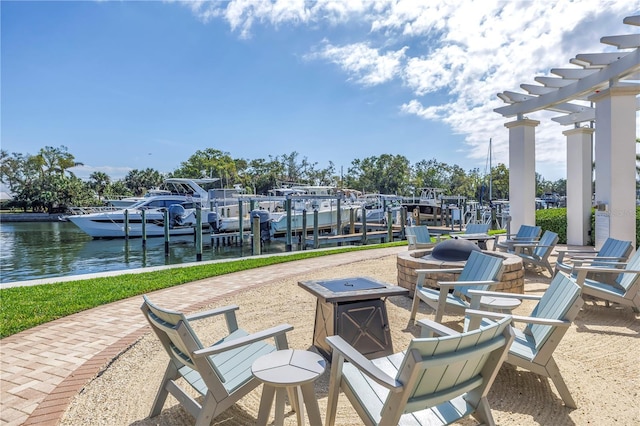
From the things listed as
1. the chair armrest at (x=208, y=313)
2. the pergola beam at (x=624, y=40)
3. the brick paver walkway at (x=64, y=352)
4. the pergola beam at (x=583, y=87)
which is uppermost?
the pergola beam at (x=624, y=40)

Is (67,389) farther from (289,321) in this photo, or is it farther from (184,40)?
(184,40)

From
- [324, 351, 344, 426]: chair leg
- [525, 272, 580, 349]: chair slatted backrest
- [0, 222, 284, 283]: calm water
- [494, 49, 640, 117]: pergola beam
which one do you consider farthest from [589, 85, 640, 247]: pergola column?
[0, 222, 284, 283]: calm water

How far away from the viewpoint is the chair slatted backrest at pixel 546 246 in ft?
21.6

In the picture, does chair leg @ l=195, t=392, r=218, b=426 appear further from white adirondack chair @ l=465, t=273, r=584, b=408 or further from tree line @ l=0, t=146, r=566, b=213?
tree line @ l=0, t=146, r=566, b=213

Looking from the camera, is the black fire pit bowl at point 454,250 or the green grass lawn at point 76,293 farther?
the black fire pit bowl at point 454,250

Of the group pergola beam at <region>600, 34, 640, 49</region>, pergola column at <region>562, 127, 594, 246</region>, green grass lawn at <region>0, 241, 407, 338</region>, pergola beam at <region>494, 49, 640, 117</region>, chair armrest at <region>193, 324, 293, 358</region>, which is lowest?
green grass lawn at <region>0, 241, 407, 338</region>

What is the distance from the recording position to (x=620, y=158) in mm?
8164

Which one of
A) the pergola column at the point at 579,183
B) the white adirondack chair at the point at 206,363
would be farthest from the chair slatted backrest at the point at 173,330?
the pergola column at the point at 579,183

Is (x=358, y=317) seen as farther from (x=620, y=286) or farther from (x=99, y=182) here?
(x=99, y=182)

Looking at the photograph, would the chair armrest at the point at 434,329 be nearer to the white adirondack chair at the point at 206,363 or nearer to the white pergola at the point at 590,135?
the white adirondack chair at the point at 206,363

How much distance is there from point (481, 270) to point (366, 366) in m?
3.00

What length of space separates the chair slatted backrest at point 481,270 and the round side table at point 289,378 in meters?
2.42

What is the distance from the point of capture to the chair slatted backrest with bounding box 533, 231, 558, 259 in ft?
21.6

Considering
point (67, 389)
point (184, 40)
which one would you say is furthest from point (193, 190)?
point (67, 389)
